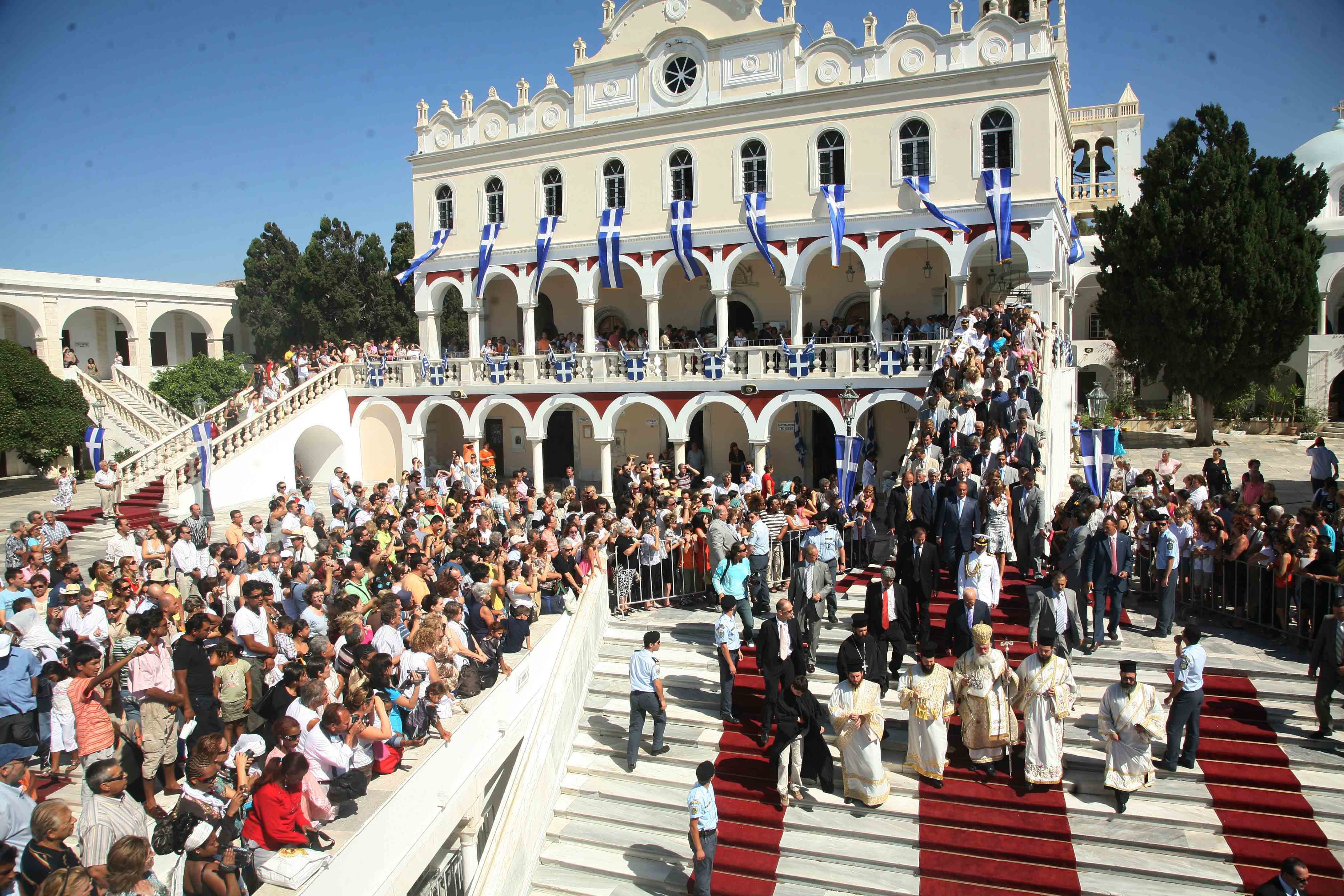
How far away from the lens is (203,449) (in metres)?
21.4

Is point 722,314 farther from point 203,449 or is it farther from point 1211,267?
point 1211,267

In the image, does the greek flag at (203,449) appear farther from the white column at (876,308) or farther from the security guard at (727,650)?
the white column at (876,308)

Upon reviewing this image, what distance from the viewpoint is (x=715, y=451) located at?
1032 inches

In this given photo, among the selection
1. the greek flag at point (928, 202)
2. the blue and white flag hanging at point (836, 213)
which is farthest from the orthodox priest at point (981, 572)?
the blue and white flag hanging at point (836, 213)

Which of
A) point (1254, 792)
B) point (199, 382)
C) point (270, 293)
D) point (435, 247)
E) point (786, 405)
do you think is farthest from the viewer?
point (270, 293)

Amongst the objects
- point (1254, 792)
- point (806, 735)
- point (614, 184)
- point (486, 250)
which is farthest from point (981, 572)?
point (486, 250)

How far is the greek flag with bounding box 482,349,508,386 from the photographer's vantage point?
26469mm

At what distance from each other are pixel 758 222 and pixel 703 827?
18222 millimetres

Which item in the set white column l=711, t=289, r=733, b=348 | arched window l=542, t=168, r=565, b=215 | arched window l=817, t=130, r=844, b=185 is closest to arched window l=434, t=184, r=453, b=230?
arched window l=542, t=168, r=565, b=215

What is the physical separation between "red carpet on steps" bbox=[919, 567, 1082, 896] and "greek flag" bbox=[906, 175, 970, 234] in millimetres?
15105

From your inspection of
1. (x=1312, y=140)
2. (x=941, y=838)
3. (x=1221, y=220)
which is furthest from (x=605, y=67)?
(x=1312, y=140)

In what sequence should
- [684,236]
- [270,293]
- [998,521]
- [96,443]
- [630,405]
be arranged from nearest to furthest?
[998,521] → [96,443] → [684,236] → [630,405] → [270,293]

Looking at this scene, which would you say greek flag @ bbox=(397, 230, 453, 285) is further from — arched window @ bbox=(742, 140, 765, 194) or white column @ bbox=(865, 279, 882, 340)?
white column @ bbox=(865, 279, 882, 340)

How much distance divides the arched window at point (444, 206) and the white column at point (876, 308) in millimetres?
14094
